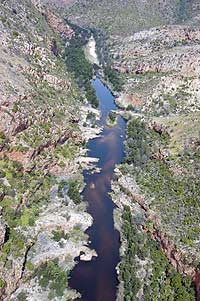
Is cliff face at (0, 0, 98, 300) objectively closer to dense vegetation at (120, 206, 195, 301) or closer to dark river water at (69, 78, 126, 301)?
dark river water at (69, 78, 126, 301)

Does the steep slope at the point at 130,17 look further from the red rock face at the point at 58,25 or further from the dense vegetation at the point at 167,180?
the dense vegetation at the point at 167,180

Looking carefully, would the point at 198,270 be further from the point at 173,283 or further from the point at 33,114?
the point at 33,114

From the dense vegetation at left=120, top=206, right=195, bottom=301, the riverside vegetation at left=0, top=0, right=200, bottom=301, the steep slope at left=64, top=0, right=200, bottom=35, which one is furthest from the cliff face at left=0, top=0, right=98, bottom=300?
the steep slope at left=64, top=0, right=200, bottom=35

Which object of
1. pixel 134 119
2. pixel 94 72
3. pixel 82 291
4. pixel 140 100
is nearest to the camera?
pixel 82 291

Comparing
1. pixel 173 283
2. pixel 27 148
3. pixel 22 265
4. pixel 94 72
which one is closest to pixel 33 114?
pixel 27 148

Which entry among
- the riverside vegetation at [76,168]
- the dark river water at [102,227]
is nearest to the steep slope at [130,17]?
the riverside vegetation at [76,168]

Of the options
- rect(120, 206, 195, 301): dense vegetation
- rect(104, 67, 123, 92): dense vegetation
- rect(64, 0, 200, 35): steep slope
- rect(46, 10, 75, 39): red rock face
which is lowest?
rect(120, 206, 195, 301): dense vegetation

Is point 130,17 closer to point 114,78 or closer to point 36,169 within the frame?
point 114,78
